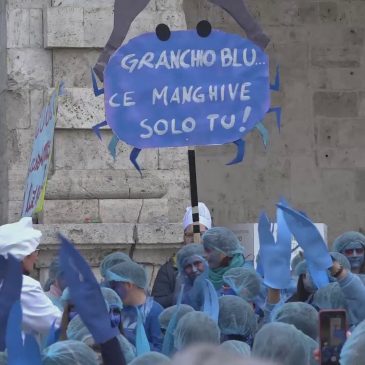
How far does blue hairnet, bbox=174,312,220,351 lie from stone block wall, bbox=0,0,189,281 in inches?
158

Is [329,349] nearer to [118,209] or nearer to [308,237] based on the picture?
[308,237]

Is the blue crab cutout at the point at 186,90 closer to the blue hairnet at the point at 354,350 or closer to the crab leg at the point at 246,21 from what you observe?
the crab leg at the point at 246,21

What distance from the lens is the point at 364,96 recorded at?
12.8 meters

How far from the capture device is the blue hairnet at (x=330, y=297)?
536cm

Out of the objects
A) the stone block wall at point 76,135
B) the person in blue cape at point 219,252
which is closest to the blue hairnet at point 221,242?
the person in blue cape at point 219,252

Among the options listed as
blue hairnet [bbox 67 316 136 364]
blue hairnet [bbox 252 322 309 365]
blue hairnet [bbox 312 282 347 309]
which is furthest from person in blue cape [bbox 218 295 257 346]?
blue hairnet [bbox 252 322 309 365]

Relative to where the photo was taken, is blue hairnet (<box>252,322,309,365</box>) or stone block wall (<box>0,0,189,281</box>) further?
stone block wall (<box>0,0,189,281</box>)

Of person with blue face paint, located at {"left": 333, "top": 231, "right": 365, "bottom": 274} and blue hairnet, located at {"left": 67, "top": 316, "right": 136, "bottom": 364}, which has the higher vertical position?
person with blue face paint, located at {"left": 333, "top": 231, "right": 365, "bottom": 274}

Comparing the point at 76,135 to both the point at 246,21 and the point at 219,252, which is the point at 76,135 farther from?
the point at 219,252

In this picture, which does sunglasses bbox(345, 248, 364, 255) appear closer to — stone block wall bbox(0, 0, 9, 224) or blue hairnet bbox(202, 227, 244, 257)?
blue hairnet bbox(202, 227, 244, 257)

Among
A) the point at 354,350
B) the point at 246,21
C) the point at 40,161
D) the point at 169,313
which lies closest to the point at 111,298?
the point at 169,313

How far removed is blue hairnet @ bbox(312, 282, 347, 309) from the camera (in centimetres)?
536

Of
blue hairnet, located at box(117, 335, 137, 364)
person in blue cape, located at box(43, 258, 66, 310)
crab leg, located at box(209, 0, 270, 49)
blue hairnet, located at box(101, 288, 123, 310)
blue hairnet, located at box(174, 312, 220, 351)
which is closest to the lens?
blue hairnet, located at box(117, 335, 137, 364)

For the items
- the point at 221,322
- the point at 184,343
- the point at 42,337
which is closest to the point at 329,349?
the point at 184,343
